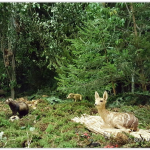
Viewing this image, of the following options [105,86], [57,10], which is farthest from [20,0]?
[57,10]

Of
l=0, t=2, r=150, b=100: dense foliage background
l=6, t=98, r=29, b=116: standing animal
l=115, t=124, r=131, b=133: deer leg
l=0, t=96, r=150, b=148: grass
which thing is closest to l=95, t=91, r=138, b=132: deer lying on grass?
l=115, t=124, r=131, b=133: deer leg

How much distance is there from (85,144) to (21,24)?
275 inches

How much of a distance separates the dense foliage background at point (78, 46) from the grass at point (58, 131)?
860mm

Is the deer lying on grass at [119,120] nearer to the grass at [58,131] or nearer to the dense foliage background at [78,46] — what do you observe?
the grass at [58,131]

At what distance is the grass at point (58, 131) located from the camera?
326 centimetres

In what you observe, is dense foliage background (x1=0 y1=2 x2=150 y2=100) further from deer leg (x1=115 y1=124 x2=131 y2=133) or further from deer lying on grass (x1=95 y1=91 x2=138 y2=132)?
deer leg (x1=115 y1=124 x2=131 y2=133)

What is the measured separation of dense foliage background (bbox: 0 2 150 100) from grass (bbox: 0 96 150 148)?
860 mm

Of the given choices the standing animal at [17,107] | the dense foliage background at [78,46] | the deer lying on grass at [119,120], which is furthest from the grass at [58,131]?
the dense foliage background at [78,46]

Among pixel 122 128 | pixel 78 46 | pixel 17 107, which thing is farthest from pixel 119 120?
pixel 78 46

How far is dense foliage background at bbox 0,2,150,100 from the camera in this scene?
19.1 ft

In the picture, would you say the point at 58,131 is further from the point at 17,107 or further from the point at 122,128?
the point at 17,107

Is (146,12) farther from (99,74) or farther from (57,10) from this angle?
(57,10)

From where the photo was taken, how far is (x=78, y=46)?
6.51m

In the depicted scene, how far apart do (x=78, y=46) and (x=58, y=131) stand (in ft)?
10.5
